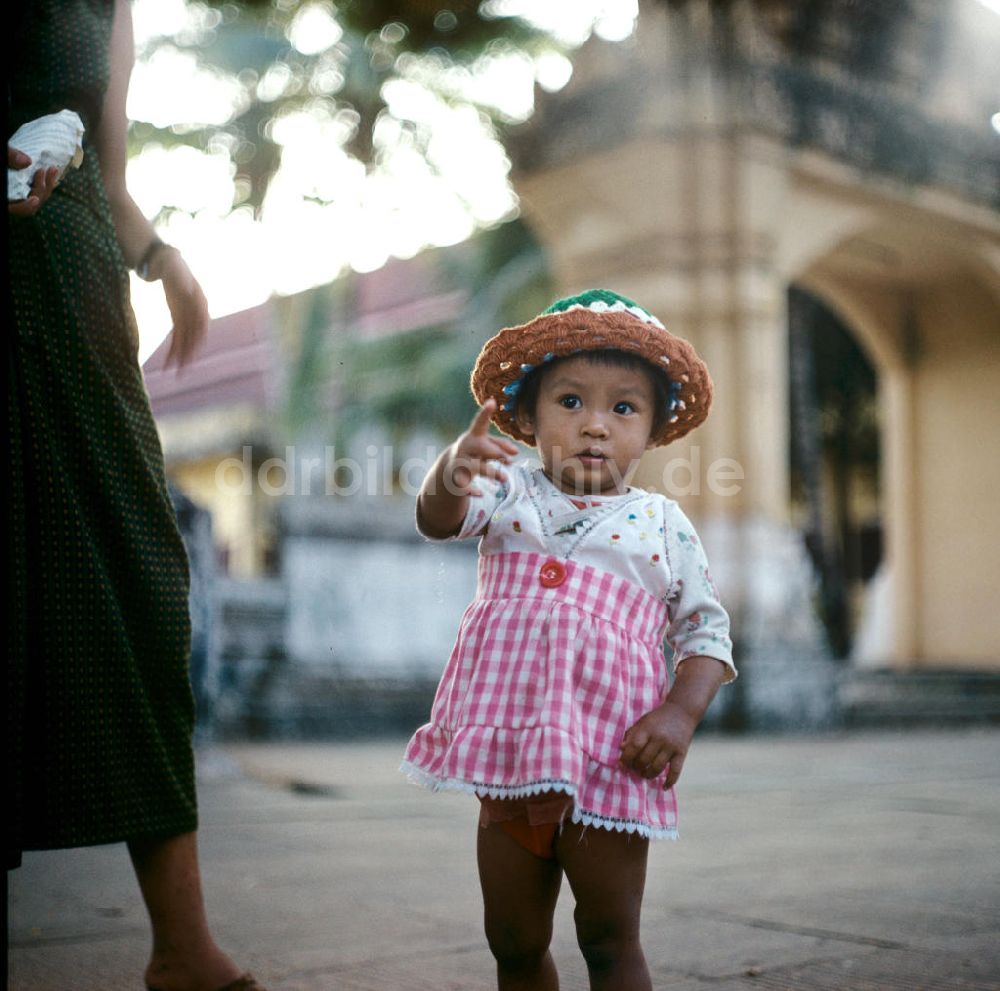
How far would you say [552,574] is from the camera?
1990 mm

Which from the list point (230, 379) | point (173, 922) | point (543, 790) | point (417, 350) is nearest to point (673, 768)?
Answer: point (543, 790)

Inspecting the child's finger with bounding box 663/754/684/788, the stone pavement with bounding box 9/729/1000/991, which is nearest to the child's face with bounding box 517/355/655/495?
the child's finger with bounding box 663/754/684/788

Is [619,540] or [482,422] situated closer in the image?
[482,422]

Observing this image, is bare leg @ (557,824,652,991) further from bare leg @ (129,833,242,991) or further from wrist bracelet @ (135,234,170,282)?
wrist bracelet @ (135,234,170,282)

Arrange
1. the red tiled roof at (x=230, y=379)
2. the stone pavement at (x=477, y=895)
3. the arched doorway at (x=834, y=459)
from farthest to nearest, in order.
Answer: the red tiled roof at (x=230, y=379) → the arched doorway at (x=834, y=459) → the stone pavement at (x=477, y=895)

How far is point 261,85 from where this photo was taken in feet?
51.4

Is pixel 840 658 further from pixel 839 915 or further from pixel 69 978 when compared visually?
pixel 69 978

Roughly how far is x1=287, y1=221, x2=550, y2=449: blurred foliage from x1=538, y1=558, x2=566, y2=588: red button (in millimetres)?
12953

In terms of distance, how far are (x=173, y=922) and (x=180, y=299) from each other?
99cm

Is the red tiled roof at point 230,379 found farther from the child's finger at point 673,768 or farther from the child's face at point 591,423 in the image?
the child's finger at point 673,768

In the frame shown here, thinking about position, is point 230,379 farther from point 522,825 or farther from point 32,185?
point 522,825

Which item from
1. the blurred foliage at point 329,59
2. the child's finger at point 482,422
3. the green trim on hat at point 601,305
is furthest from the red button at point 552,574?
the blurred foliage at point 329,59

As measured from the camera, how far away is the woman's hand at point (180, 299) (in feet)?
7.50

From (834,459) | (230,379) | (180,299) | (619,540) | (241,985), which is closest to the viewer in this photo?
(619,540)
